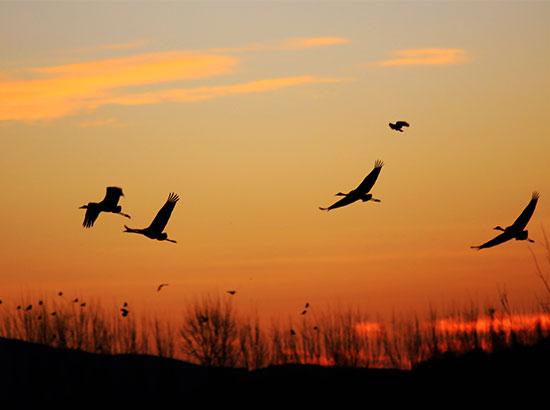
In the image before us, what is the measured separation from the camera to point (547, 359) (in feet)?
115

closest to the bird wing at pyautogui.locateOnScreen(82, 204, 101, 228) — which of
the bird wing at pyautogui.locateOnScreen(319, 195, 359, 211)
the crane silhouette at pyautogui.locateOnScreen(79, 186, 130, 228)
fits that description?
the crane silhouette at pyautogui.locateOnScreen(79, 186, 130, 228)

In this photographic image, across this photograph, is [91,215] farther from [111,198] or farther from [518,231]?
[518,231]

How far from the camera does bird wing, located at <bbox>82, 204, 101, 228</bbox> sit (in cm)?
3753

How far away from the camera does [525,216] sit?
3606cm

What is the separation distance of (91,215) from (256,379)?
26.8 feet

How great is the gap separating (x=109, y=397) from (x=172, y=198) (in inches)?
776

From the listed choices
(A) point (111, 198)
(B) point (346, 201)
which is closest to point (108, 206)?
(A) point (111, 198)

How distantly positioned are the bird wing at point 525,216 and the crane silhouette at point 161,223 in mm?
9691

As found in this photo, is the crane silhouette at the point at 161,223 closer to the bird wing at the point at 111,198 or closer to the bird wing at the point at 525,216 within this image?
the bird wing at the point at 111,198

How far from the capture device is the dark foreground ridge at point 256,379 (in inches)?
1401

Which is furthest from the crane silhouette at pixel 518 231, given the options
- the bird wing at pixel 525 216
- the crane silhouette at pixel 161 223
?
the crane silhouette at pixel 161 223

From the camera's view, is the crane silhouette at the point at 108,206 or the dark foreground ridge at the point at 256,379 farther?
the crane silhouette at the point at 108,206

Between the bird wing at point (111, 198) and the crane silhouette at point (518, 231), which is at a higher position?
the bird wing at point (111, 198)

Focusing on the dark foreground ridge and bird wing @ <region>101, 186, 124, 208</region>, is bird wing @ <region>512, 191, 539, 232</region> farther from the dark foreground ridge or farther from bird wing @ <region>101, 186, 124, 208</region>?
bird wing @ <region>101, 186, 124, 208</region>
